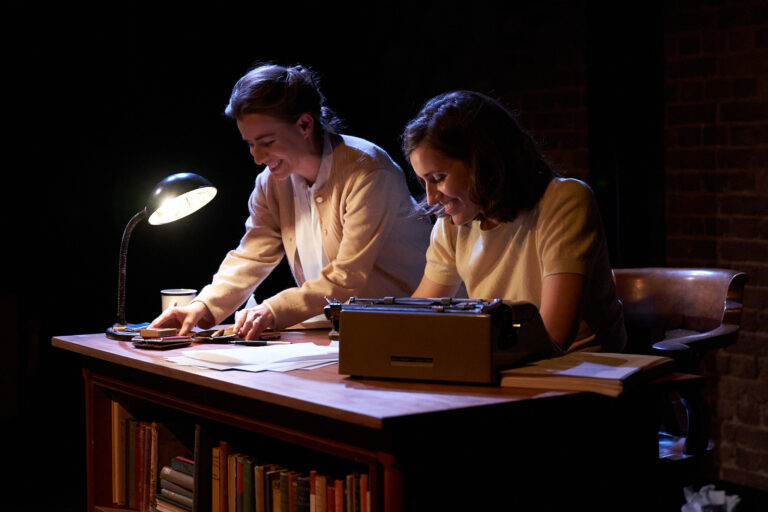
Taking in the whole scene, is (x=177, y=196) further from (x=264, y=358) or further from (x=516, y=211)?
(x=516, y=211)

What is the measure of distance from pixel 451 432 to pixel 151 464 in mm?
1162

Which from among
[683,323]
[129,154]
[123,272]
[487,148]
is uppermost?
[129,154]

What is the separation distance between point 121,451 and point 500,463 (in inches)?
Answer: 51.7

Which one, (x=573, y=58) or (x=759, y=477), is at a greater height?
(x=573, y=58)

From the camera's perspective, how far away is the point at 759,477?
11.0ft

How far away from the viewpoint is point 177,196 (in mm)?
2422

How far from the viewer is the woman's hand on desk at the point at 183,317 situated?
94.8 inches

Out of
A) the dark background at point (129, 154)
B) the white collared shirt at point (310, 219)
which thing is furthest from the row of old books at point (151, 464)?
the dark background at point (129, 154)

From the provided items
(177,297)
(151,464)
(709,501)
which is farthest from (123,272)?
(709,501)

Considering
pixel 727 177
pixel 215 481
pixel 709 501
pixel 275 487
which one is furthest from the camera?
pixel 727 177

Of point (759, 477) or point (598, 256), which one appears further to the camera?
point (759, 477)

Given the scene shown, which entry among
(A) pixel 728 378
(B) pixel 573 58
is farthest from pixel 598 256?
(B) pixel 573 58

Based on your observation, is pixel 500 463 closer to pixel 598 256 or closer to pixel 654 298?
pixel 598 256

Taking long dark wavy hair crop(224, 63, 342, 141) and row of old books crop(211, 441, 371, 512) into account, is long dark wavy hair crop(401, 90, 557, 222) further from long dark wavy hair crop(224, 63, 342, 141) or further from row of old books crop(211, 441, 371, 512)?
row of old books crop(211, 441, 371, 512)
